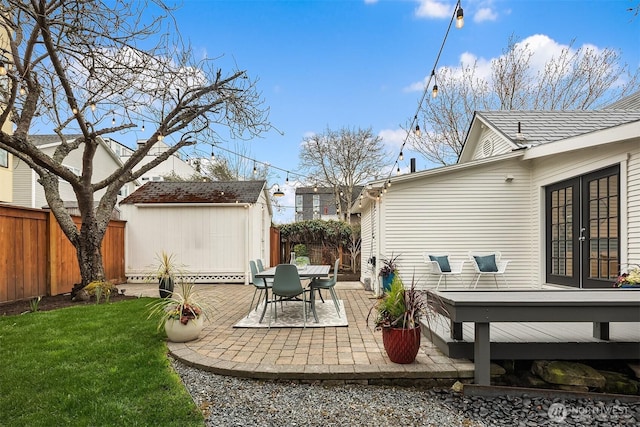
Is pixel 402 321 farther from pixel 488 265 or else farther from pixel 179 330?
pixel 488 265

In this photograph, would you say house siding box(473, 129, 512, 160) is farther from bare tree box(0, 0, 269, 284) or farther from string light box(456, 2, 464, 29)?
bare tree box(0, 0, 269, 284)

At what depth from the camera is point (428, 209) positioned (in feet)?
23.9

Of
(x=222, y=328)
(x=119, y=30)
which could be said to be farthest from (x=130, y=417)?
(x=119, y=30)

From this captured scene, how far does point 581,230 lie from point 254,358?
17.8ft

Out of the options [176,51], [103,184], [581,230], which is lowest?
[581,230]

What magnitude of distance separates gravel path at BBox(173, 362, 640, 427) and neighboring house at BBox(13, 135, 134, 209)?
14.2 meters

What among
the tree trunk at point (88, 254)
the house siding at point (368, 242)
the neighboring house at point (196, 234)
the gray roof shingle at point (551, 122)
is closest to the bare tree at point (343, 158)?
the house siding at point (368, 242)

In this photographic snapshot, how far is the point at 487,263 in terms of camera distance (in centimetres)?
701

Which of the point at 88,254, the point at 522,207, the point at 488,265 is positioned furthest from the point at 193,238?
the point at 522,207

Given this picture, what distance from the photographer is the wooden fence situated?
20.2 feet

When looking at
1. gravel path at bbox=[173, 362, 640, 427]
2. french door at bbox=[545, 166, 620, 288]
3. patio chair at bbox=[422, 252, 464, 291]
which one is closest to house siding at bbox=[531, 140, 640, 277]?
french door at bbox=[545, 166, 620, 288]

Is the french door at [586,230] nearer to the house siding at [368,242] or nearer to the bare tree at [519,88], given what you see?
the house siding at [368,242]

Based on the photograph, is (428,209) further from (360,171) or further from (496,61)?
(360,171)

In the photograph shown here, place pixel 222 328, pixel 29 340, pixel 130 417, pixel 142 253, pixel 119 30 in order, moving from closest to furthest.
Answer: pixel 130 417
pixel 29 340
pixel 119 30
pixel 222 328
pixel 142 253
